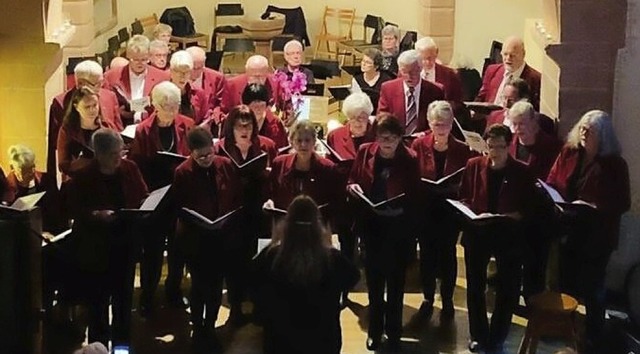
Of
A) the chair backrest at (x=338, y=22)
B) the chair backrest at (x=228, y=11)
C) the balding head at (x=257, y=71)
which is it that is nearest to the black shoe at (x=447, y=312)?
the balding head at (x=257, y=71)

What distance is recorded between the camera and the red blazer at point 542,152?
27.0 ft

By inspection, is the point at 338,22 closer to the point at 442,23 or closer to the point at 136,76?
the point at 442,23

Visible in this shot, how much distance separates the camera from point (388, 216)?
7566 mm

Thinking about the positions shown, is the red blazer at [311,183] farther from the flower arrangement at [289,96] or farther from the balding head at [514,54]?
the balding head at [514,54]

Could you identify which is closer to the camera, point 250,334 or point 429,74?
point 250,334

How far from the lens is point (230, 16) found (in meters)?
16.8

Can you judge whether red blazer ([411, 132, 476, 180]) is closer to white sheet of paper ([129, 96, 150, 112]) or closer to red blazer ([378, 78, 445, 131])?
red blazer ([378, 78, 445, 131])

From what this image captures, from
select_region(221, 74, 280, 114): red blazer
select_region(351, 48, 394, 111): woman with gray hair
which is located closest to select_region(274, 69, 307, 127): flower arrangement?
select_region(221, 74, 280, 114): red blazer

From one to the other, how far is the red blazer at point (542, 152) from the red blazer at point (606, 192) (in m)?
0.34

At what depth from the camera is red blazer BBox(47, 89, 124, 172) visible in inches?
349

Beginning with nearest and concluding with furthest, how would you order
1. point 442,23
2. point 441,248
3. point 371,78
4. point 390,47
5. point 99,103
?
1. point 441,248
2. point 99,103
3. point 371,78
4. point 390,47
5. point 442,23

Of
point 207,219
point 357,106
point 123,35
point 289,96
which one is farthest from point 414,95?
point 123,35

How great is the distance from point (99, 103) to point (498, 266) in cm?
305

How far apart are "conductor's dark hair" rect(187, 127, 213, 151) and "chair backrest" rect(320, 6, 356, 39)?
29.5 feet
